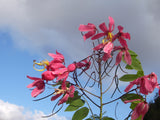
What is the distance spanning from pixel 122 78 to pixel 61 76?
0.50m

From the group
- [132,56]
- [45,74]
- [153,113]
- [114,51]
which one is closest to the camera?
[45,74]

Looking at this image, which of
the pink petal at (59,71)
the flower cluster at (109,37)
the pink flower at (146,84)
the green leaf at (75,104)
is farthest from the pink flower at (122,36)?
the green leaf at (75,104)

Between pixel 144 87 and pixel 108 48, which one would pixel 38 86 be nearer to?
pixel 108 48

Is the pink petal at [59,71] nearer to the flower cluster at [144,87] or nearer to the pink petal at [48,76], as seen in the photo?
the pink petal at [48,76]

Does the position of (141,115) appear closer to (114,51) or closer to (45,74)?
(114,51)

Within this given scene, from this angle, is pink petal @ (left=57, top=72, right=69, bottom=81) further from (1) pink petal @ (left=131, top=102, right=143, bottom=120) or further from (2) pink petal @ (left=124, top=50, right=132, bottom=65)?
(1) pink petal @ (left=131, top=102, right=143, bottom=120)

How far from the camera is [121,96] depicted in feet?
4.52

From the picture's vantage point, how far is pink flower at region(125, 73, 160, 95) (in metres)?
1.22

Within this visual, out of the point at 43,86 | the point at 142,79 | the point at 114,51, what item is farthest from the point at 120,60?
the point at 43,86

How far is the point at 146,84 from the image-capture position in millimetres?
1227

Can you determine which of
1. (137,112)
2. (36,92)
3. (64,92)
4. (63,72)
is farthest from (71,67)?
A: (137,112)

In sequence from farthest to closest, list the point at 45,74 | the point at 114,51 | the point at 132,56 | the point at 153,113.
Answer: the point at 153,113, the point at 132,56, the point at 114,51, the point at 45,74

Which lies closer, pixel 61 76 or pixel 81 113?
pixel 61 76

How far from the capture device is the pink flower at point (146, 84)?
47.9 inches
